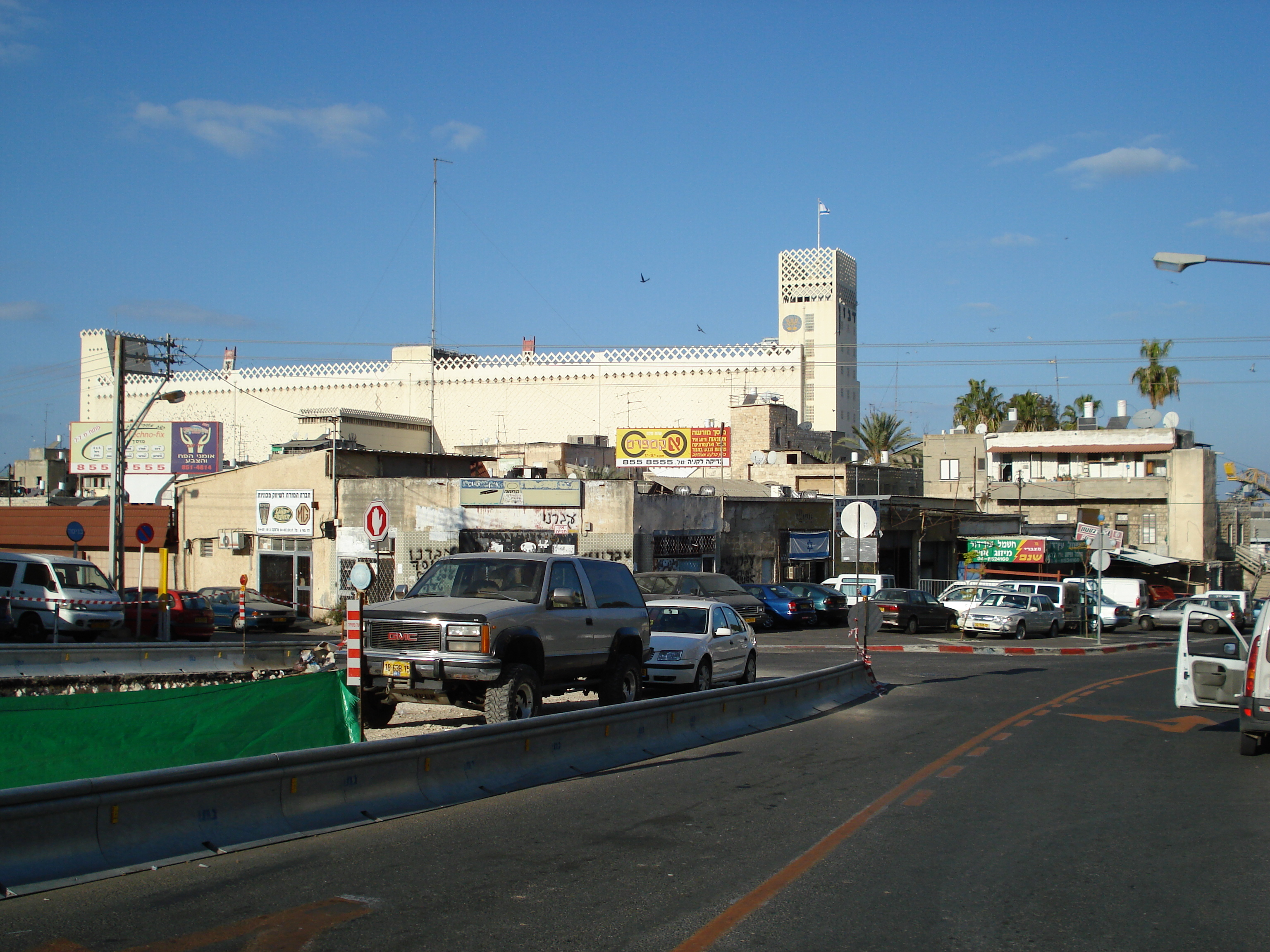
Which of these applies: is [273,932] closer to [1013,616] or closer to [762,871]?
[762,871]

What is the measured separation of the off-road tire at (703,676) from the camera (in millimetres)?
17328

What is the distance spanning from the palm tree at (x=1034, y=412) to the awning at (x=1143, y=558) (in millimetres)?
23965

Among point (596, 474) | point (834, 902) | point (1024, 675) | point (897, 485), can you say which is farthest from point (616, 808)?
point (897, 485)

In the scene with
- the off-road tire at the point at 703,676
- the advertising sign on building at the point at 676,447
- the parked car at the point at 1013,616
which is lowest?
the parked car at the point at 1013,616

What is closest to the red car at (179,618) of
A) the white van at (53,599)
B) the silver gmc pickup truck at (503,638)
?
the white van at (53,599)

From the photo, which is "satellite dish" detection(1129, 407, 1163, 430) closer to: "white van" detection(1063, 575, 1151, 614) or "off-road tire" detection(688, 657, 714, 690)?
"white van" detection(1063, 575, 1151, 614)

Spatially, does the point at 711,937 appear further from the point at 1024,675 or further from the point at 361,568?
the point at 1024,675

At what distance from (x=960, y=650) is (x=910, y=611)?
5.87 meters

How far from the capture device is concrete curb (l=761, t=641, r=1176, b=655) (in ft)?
95.2

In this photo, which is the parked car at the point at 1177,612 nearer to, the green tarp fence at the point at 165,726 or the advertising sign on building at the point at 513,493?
the advertising sign on building at the point at 513,493

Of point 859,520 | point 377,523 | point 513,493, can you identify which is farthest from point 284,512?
point 859,520

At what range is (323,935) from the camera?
5.77m

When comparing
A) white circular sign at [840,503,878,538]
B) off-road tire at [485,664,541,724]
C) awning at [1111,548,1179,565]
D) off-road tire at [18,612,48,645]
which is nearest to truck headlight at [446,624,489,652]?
off-road tire at [485,664,541,724]

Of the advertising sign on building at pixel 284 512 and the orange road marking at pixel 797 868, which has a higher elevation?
the advertising sign on building at pixel 284 512
